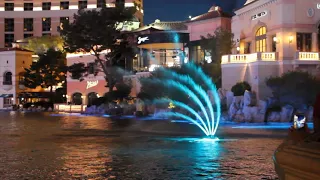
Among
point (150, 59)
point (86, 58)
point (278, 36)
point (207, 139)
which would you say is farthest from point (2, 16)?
point (207, 139)

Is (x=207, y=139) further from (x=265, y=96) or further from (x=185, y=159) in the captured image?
(x=265, y=96)

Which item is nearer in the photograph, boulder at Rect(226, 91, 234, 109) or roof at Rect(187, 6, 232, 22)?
boulder at Rect(226, 91, 234, 109)

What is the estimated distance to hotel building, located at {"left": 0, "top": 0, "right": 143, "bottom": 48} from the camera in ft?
308

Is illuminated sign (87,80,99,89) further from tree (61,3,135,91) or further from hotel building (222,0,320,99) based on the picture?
hotel building (222,0,320,99)

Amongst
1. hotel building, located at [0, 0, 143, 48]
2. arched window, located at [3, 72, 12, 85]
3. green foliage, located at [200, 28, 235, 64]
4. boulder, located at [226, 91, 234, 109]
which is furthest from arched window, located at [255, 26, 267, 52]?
hotel building, located at [0, 0, 143, 48]

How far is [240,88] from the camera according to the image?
34125 mm

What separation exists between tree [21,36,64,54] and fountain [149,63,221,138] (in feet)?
124

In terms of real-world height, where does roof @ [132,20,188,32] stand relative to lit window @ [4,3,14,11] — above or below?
below

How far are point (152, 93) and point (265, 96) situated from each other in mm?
12532

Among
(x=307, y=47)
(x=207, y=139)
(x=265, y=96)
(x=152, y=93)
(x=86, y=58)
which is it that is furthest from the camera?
(x=86, y=58)

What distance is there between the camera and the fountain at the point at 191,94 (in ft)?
113

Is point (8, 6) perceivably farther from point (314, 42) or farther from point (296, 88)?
point (296, 88)

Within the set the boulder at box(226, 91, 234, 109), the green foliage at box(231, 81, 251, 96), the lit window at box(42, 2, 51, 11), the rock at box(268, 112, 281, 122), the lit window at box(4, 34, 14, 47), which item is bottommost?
the rock at box(268, 112, 281, 122)

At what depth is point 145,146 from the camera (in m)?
17.7
